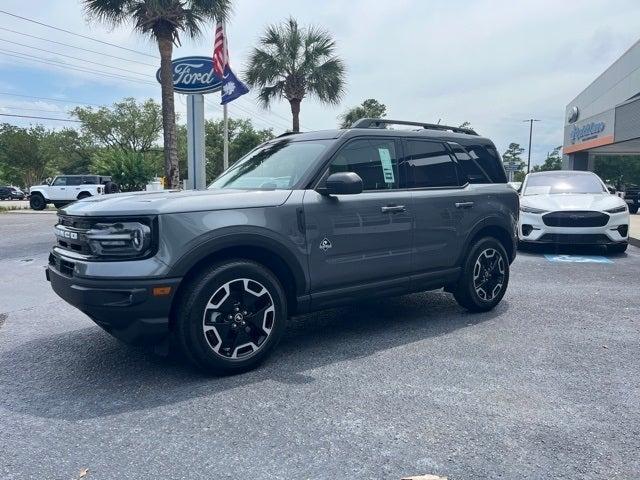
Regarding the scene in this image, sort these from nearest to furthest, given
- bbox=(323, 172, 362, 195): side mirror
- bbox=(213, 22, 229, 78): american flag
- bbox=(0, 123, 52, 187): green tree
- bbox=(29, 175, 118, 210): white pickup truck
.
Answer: bbox=(323, 172, 362, 195): side mirror
bbox=(213, 22, 229, 78): american flag
bbox=(29, 175, 118, 210): white pickup truck
bbox=(0, 123, 52, 187): green tree

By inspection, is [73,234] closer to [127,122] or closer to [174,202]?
[174,202]

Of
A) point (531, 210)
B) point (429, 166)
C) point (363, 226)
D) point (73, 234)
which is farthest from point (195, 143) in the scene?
point (73, 234)

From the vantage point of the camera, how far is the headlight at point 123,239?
344 cm

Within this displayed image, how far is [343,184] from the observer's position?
4.01 meters

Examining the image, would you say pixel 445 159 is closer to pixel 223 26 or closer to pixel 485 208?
pixel 485 208

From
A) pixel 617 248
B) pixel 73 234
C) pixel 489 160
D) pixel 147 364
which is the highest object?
pixel 489 160

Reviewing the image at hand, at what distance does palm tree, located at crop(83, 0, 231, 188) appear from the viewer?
15.2m

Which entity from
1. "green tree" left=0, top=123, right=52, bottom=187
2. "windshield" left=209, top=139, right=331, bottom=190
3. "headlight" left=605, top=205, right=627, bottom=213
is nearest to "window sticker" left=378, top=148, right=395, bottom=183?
"windshield" left=209, top=139, right=331, bottom=190

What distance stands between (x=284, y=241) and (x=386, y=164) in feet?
4.54

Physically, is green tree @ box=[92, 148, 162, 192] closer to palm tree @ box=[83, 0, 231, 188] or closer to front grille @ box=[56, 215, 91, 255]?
palm tree @ box=[83, 0, 231, 188]

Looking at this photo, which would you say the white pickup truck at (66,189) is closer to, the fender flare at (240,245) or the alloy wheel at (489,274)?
the alloy wheel at (489,274)

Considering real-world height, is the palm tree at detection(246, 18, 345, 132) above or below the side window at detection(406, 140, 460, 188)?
above

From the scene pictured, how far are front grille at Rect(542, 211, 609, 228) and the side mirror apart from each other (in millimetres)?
6882

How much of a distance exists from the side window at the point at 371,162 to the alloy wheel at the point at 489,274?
1465 mm
